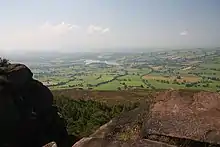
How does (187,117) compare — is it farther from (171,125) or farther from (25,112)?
(25,112)

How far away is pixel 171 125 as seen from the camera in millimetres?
6086

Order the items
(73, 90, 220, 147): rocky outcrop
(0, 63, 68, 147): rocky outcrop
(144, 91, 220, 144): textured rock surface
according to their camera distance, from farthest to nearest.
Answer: (0, 63, 68, 147): rocky outcrop, (144, 91, 220, 144): textured rock surface, (73, 90, 220, 147): rocky outcrop

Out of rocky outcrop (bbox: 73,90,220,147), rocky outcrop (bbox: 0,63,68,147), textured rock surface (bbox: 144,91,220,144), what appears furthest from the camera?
rocky outcrop (bbox: 0,63,68,147)

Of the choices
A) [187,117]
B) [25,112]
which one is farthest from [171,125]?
[25,112]

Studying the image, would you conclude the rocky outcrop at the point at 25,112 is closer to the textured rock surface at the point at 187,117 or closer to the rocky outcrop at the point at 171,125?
the rocky outcrop at the point at 171,125

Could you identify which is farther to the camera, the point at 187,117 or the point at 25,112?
the point at 25,112

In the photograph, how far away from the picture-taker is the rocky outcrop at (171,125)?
5.43m

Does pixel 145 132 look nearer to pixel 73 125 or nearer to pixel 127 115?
pixel 127 115

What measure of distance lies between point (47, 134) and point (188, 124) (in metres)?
12.4

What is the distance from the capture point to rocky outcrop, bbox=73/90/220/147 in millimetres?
5426

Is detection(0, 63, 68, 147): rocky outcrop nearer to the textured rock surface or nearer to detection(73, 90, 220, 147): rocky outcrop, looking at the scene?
detection(73, 90, 220, 147): rocky outcrop

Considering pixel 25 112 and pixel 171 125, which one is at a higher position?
pixel 171 125

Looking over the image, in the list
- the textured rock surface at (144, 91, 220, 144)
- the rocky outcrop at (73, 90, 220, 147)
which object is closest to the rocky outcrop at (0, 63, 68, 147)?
the rocky outcrop at (73, 90, 220, 147)

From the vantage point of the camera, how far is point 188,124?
6062 mm
